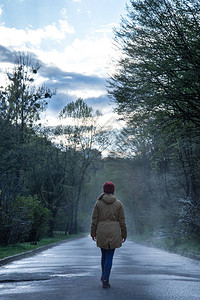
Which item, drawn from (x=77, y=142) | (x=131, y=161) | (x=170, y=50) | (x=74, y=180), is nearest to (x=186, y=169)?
(x=170, y=50)

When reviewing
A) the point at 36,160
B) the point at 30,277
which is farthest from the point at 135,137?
the point at 30,277

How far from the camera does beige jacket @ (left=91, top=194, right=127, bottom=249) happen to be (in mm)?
7980

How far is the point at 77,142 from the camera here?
154 feet

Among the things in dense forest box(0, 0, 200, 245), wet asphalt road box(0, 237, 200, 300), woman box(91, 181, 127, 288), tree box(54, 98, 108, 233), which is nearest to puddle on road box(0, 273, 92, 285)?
wet asphalt road box(0, 237, 200, 300)

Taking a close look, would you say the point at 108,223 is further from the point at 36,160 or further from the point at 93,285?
the point at 36,160

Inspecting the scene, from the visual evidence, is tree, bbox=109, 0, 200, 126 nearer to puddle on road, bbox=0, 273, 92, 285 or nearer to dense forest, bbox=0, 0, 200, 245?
dense forest, bbox=0, 0, 200, 245

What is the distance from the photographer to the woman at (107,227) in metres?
7.95

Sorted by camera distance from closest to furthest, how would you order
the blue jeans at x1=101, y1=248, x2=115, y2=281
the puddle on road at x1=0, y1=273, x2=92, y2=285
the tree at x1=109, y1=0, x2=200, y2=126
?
1. the blue jeans at x1=101, y1=248, x2=115, y2=281
2. the puddle on road at x1=0, y1=273, x2=92, y2=285
3. the tree at x1=109, y1=0, x2=200, y2=126

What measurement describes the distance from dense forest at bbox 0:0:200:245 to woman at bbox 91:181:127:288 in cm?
642

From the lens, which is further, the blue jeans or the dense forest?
the dense forest

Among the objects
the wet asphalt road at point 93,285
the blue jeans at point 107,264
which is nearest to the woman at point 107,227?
the blue jeans at point 107,264

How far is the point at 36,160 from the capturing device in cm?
3803

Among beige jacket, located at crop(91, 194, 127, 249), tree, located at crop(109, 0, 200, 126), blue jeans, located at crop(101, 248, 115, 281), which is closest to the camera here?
blue jeans, located at crop(101, 248, 115, 281)

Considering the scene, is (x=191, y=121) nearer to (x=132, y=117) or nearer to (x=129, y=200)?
(x=132, y=117)
